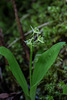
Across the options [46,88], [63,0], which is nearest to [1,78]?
[46,88]

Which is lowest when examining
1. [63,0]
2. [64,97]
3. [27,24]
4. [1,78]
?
[64,97]

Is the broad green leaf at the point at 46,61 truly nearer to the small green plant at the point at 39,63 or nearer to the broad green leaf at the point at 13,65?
the small green plant at the point at 39,63

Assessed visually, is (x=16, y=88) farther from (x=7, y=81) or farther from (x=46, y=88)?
(x=46, y=88)

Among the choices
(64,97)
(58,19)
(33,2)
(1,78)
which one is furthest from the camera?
(33,2)

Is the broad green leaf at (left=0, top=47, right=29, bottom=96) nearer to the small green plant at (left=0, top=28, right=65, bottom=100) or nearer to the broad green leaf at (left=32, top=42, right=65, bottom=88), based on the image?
the small green plant at (left=0, top=28, right=65, bottom=100)

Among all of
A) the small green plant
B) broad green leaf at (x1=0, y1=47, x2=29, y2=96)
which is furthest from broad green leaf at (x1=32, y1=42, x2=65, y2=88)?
broad green leaf at (x1=0, y1=47, x2=29, y2=96)

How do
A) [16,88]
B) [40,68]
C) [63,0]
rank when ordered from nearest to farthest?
[40,68], [16,88], [63,0]

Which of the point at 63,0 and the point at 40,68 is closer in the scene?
the point at 40,68

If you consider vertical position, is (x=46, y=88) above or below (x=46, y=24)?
below

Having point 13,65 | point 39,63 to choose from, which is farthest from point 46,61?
point 13,65

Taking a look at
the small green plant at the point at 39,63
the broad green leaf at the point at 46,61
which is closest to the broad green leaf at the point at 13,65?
the small green plant at the point at 39,63

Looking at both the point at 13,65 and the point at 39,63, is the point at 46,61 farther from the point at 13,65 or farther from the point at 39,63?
the point at 13,65
